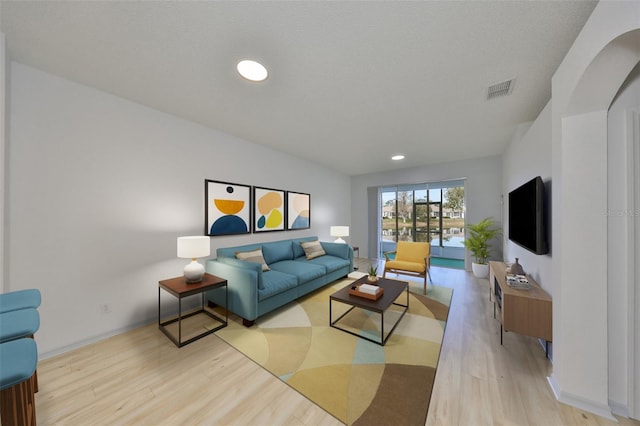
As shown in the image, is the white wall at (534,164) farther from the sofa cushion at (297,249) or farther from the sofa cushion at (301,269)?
the sofa cushion at (297,249)

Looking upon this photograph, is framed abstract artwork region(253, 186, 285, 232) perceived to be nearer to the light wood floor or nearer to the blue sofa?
the blue sofa

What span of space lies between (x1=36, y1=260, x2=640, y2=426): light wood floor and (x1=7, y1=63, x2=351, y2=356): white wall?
1.38 feet

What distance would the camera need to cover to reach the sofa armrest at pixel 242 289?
2.43m

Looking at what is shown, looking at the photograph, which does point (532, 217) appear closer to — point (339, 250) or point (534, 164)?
point (534, 164)

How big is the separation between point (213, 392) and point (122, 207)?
2.11 meters

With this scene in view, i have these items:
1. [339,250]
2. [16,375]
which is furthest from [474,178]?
[16,375]

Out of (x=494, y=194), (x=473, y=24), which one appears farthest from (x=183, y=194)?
(x=494, y=194)

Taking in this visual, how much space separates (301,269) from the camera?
10.9 feet

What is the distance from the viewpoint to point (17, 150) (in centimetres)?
184

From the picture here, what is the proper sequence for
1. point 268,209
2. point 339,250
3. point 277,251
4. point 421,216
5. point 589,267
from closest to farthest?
point 589,267, point 277,251, point 268,209, point 339,250, point 421,216

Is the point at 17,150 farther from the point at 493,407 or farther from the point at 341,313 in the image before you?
the point at 493,407

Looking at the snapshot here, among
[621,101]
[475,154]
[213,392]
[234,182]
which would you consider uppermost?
[475,154]

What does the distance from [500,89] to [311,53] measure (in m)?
1.94

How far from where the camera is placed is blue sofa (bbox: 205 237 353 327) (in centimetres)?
248
